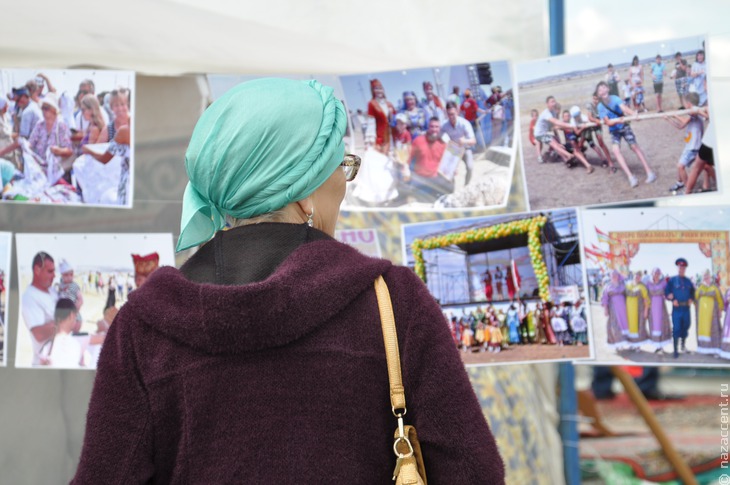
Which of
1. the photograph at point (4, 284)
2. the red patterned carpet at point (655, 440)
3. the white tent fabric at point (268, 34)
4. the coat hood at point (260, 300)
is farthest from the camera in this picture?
the red patterned carpet at point (655, 440)

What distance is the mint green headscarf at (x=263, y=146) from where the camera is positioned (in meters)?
1.00

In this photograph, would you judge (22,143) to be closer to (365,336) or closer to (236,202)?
(236,202)

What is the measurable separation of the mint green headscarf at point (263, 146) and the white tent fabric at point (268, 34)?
1098 millimetres

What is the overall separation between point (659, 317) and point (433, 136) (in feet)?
2.41

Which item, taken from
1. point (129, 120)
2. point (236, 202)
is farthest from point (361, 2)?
point (236, 202)

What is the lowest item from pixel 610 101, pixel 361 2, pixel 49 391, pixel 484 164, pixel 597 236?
pixel 49 391

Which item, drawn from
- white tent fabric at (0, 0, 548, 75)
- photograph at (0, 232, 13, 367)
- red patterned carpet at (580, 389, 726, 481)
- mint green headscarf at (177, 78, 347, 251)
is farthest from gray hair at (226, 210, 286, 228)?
red patterned carpet at (580, 389, 726, 481)

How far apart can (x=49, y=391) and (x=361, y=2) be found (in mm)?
1471

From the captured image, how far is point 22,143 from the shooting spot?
2129 millimetres

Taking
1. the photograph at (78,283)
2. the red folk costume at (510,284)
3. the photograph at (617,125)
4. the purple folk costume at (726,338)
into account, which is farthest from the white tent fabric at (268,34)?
the purple folk costume at (726,338)

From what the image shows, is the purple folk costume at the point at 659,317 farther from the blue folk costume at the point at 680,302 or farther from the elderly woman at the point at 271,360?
the elderly woman at the point at 271,360

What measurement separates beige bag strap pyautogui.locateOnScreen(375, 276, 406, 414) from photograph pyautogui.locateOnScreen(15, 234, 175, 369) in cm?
131

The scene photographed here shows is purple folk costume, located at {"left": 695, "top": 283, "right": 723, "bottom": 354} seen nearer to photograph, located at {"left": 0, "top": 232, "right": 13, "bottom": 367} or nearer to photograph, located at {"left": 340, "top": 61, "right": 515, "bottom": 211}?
photograph, located at {"left": 340, "top": 61, "right": 515, "bottom": 211}

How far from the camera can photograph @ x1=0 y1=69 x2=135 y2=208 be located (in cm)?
212
